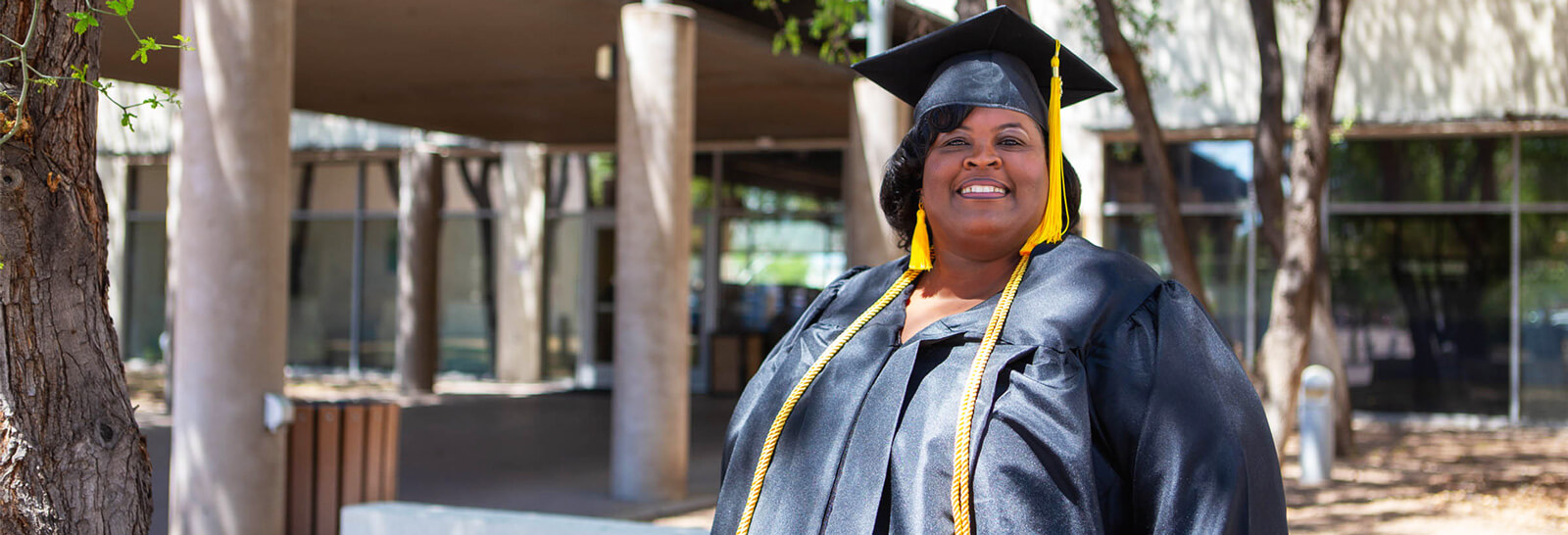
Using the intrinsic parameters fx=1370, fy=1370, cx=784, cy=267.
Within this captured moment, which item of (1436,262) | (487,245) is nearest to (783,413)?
(1436,262)

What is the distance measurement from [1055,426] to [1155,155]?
7.52 metres

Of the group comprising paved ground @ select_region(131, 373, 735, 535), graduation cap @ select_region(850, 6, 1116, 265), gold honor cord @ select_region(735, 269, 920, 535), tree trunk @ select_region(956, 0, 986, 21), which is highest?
tree trunk @ select_region(956, 0, 986, 21)

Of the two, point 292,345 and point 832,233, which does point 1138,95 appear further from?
point 292,345

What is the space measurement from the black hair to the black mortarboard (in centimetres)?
2

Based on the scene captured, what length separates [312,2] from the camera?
→ 27.0 feet

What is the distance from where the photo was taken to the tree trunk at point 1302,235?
31.2ft

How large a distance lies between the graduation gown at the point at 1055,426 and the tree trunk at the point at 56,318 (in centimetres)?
169

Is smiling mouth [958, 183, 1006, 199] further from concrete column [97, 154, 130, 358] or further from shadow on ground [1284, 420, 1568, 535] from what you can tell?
concrete column [97, 154, 130, 358]

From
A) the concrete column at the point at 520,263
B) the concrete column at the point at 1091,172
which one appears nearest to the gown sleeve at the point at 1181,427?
the concrete column at the point at 1091,172

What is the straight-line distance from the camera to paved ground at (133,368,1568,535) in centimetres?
826

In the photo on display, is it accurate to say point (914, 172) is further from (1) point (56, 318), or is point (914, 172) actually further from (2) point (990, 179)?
(1) point (56, 318)

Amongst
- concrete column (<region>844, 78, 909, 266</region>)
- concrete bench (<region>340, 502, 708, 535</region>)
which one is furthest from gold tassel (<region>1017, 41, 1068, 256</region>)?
concrete column (<region>844, 78, 909, 266</region>)

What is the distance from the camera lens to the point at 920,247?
217 centimetres

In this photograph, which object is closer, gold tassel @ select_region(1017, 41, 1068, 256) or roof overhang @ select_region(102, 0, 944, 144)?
gold tassel @ select_region(1017, 41, 1068, 256)
